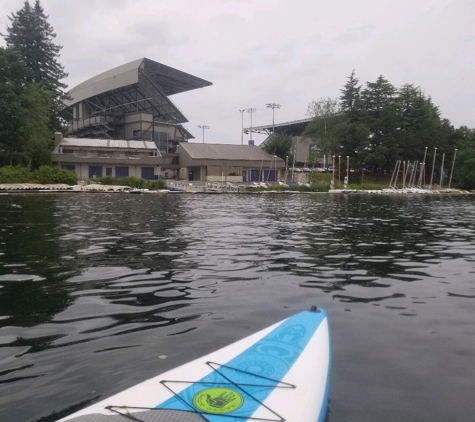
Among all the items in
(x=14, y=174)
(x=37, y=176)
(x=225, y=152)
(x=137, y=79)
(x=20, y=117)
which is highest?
(x=137, y=79)

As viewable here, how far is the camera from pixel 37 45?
6056cm

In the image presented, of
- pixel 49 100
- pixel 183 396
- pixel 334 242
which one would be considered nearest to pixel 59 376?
pixel 183 396

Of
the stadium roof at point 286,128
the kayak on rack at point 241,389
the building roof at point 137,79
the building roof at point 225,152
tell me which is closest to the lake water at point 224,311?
the kayak on rack at point 241,389

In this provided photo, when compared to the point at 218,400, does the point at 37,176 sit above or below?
above

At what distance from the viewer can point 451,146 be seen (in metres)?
77.9

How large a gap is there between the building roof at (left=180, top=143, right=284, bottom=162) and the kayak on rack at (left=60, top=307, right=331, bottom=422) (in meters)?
63.8

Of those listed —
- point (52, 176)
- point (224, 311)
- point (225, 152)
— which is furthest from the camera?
point (225, 152)

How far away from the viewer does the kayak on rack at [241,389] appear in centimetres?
323

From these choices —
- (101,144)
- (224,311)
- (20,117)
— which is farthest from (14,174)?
(224,311)

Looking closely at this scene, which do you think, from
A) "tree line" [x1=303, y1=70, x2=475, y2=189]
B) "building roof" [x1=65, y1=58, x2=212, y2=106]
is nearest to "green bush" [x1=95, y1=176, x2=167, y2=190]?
"building roof" [x1=65, y1=58, x2=212, y2=106]

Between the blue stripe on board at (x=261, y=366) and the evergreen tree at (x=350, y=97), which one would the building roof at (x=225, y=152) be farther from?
the blue stripe on board at (x=261, y=366)

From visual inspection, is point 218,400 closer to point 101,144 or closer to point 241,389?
point 241,389

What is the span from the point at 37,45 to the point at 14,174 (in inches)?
948

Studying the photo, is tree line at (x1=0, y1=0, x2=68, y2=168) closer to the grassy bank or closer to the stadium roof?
the grassy bank
